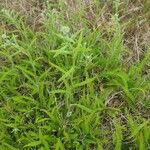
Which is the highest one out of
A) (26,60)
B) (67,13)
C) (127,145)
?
(67,13)

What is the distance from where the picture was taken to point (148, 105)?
2.19 metres

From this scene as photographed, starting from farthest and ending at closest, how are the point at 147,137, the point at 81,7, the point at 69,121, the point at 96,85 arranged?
the point at 81,7
the point at 96,85
the point at 69,121
the point at 147,137

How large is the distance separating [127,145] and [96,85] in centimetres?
43

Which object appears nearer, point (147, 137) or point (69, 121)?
point (147, 137)

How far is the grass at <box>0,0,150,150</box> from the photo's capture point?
2.04m

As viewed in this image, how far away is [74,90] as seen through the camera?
2215 mm

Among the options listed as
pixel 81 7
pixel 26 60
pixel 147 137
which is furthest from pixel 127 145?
pixel 81 7

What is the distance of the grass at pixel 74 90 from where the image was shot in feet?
6.71

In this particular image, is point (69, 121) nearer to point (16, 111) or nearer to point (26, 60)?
point (16, 111)

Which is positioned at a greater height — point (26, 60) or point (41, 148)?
point (26, 60)

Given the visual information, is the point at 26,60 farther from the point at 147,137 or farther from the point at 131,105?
the point at 147,137

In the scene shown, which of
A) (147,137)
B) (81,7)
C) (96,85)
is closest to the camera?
(147,137)

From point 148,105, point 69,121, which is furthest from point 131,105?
point 69,121

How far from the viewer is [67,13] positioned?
8.43ft
